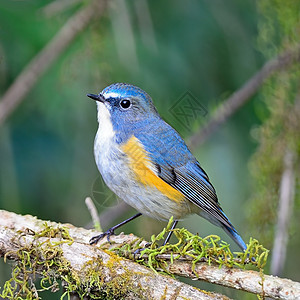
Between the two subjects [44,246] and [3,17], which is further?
[3,17]

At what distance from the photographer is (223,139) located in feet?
16.3

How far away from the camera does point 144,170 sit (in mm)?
3838

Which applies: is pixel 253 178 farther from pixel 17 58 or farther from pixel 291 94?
pixel 17 58

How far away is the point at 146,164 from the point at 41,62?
135cm

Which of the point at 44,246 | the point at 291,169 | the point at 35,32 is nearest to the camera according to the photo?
the point at 44,246

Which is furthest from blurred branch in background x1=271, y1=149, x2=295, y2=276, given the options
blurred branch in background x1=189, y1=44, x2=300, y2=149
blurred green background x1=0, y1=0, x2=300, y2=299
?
blurred branch in background x1=189, y1=44, x2=300, y2=149

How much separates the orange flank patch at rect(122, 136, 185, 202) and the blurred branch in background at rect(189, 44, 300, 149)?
75 centimetres

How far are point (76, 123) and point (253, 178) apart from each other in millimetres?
1548

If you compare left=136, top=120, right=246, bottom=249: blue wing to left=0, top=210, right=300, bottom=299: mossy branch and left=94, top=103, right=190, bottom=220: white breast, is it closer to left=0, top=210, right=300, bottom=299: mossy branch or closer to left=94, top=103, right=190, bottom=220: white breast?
left=94, top=103, right=190, bottom=220: white breast

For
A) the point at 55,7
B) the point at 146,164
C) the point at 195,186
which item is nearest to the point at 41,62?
the point at 55,7

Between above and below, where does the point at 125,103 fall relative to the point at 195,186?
above

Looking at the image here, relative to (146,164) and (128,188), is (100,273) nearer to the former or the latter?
(128,188)

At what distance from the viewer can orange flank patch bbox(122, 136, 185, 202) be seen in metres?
3.78

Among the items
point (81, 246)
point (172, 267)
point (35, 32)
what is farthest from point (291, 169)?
point (35, 32)
